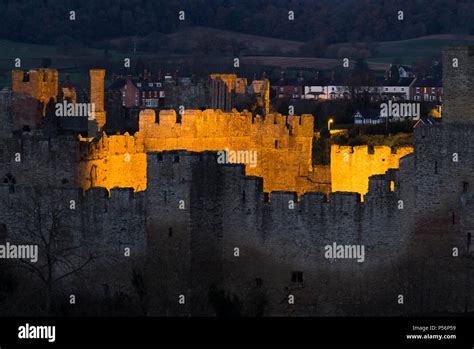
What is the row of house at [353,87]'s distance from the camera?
103562mm

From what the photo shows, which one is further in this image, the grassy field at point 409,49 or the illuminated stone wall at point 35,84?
the grassy field at point 409,49

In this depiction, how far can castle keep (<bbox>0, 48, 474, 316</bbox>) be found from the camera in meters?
46.7

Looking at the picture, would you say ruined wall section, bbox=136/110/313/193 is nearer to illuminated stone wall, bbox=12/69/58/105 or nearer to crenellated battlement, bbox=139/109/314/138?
crenellated battlement, bbox=139/109/314/138

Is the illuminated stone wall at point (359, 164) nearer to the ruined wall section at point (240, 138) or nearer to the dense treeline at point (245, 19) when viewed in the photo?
the ruined wall section at point (240, 138)

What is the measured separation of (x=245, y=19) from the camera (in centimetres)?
13575

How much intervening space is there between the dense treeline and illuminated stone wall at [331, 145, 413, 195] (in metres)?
68.6

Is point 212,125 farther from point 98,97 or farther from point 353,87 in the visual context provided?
point 353,87

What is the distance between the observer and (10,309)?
50.0m

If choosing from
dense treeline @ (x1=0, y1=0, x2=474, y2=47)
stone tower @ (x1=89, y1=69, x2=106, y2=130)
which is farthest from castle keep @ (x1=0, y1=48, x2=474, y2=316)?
dense treeline @ (x1=0, y1=0, x2=474, y2=47)

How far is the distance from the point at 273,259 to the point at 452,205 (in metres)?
4.70

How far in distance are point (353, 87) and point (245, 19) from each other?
125 feet

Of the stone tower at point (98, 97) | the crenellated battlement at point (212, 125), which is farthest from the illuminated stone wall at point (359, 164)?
the stone tower at point (98, 97)

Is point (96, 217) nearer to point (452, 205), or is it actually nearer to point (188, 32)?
point (452, 205)

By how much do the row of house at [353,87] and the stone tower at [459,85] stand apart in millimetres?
51057
